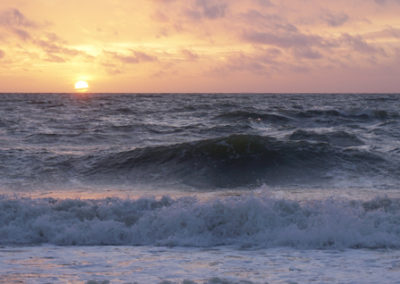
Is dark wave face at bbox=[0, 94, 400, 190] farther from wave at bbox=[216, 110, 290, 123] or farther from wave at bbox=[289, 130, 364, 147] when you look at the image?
wave at bbox=[216, 110, 290, 123]

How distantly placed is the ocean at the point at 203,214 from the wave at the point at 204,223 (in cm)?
2

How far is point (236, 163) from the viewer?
47.4 ft

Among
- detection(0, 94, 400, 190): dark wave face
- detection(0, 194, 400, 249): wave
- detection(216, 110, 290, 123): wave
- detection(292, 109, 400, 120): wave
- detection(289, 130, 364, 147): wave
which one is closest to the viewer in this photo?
detection(0, 194, 400, 249): wave

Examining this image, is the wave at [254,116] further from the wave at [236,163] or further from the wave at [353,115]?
the wave at [236,163]

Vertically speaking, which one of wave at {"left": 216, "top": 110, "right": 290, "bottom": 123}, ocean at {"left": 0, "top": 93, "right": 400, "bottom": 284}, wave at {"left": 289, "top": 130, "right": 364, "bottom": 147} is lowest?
ocean at {"left": 0, "top": 93, "right": 400, "bottom": 284}

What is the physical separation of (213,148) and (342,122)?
13.1m

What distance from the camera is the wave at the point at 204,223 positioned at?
6680 millimetres

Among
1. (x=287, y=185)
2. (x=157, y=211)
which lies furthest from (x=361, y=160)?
Answer: (x=157, y=211)

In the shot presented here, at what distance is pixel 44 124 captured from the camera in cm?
2483

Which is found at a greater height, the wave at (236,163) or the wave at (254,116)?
the wave at (254,116)

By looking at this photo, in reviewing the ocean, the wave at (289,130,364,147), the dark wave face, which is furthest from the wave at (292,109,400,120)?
the ocean

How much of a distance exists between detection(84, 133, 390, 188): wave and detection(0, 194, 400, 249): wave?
410 cm

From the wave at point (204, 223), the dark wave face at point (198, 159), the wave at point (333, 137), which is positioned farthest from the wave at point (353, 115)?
the wave at point (204, 223)

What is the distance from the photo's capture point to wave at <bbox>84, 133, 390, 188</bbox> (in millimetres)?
12742
